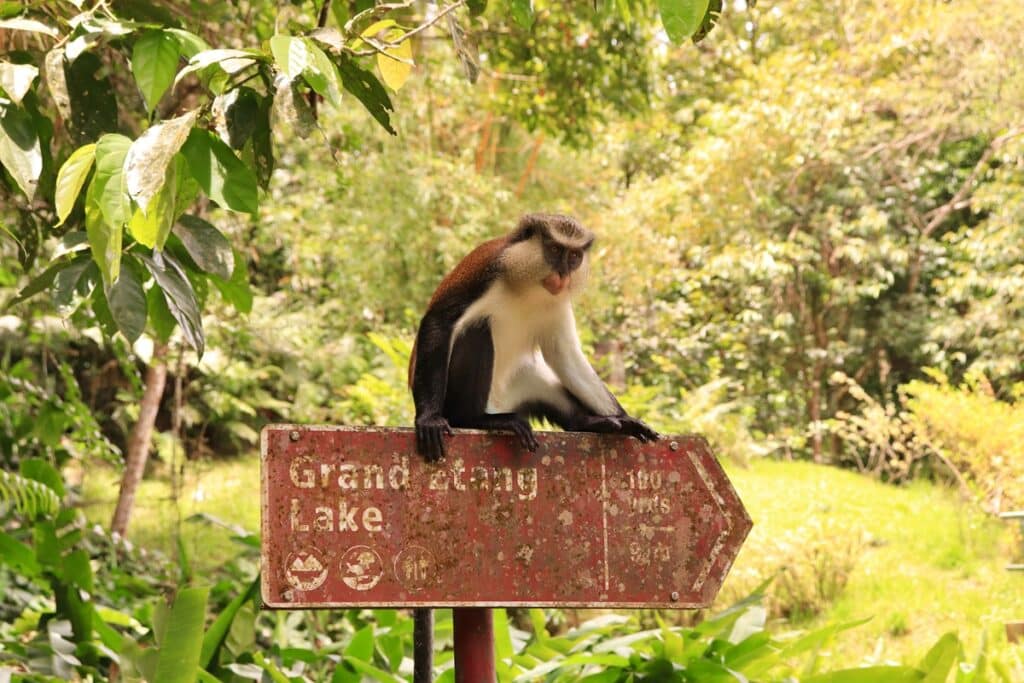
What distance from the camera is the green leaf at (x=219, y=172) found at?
58.9 inches

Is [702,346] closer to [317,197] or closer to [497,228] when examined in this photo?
[497,228]

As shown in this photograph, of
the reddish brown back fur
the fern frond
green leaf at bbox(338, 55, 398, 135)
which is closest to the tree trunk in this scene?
the fern frond

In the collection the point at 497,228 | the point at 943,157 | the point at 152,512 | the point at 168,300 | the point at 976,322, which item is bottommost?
the point at 168,300

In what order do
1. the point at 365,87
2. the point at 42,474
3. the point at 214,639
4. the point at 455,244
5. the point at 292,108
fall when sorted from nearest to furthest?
the point at 292,108, the point at 365,87, the point at 214,639, the point at 42,474, the point at 455,244

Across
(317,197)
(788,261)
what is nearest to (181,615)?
(317,197)

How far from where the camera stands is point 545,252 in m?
2.73

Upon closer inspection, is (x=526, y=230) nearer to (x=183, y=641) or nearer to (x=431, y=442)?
(x=431, y=442)

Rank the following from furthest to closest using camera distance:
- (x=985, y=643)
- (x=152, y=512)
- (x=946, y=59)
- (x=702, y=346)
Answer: (x=702, y=346)
(x=946, y=59)
(x=152, y=512)
(x=985, y=643)

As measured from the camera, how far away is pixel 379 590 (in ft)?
5.65

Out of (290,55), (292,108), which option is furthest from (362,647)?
(290,55)

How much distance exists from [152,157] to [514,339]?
5.58 ft

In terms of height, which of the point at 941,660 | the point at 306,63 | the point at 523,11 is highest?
the point at 523,11

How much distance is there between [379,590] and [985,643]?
6.30 feet

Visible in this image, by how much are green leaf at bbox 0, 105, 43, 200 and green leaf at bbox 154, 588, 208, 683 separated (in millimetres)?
1138
